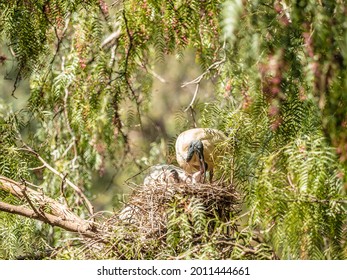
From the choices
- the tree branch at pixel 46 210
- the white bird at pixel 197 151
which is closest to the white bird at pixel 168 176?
the white bird at pixel 197 151

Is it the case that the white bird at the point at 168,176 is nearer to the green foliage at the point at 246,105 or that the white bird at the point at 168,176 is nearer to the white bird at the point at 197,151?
the white bird at the point at 197,151

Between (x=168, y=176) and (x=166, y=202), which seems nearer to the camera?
(x=166, y=202)

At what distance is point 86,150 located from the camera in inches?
169

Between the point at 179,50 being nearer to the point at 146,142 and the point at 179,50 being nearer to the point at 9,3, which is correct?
the point at 9,3

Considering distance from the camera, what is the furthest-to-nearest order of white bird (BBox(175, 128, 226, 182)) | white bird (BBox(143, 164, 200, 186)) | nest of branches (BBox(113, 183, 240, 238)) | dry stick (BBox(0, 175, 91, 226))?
white bird (BBox(175, 128, 226, 182)) < white bird (BBox(143, 164, 200, 186)) < dry stick (BBox(0, 175, 91, 226)) < nest of branches (BBox(113, 183, 240, 238))

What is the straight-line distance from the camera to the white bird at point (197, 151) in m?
3.05

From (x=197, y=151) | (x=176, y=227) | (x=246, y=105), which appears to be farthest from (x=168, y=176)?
(x=176, y=227)

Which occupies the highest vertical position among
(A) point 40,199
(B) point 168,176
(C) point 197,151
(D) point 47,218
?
(C) point 197,151

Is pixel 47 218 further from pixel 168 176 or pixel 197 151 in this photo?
pixel 197 151

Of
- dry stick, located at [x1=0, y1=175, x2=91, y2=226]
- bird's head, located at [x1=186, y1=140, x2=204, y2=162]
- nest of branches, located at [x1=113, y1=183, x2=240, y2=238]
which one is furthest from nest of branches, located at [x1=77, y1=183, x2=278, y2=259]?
bird's head, located at [x1=186, y1=140, x2=204, y2=162]

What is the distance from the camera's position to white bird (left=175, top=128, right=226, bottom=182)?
3051 mm

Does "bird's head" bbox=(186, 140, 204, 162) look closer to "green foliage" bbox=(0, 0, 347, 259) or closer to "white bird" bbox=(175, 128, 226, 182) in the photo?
"white bird" bbox=(175, 128, 226, 182)

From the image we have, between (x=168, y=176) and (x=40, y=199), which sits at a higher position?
(x=168, y=176)

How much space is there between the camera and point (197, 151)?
3.09 meters
